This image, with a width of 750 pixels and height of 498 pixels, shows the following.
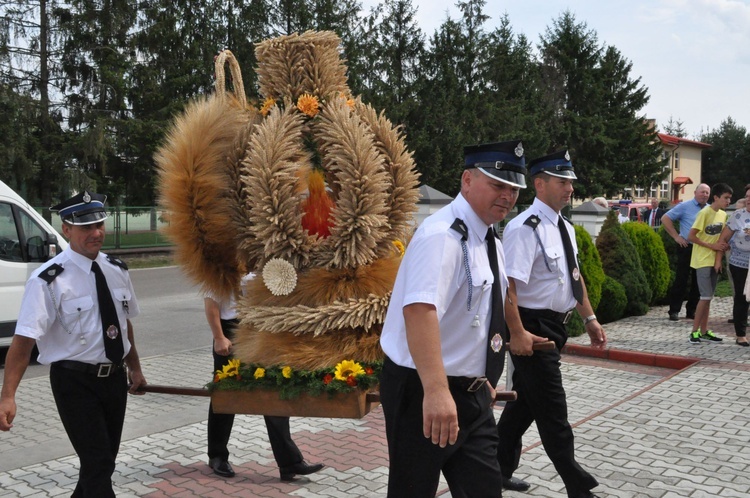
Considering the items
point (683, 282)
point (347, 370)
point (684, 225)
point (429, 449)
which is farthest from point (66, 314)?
point (683, 282)

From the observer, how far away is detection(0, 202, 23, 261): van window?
8906 millimetres

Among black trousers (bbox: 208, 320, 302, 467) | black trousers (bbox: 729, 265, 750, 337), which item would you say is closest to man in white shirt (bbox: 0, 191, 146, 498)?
black trousers (bbox: 208, 320, 302, 467)

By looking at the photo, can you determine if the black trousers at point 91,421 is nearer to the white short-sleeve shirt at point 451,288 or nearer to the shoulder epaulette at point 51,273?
the shoulder epaulette at point 51,273

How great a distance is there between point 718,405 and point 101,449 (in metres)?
5.37

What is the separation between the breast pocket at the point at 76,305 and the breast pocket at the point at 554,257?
2.56 m

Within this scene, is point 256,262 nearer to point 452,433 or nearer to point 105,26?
point 452,433

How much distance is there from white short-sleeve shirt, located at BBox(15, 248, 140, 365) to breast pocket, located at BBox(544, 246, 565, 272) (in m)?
2.53

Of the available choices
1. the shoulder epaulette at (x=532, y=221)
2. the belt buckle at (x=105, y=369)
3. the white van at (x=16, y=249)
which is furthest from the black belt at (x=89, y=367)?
the white van at (x=16, y=249)

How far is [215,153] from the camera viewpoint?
13.4 feet

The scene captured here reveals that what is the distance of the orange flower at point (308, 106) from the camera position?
417 centimetres

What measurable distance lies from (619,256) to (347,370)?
349 inches

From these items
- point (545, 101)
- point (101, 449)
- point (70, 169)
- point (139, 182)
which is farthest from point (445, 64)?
point (101, 449)

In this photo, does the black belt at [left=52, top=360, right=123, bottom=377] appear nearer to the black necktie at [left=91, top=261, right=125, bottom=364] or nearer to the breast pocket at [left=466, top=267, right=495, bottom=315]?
the black necktie at [left=91, top=261, right=125, bottom=364]

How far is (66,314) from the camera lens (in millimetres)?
3920
